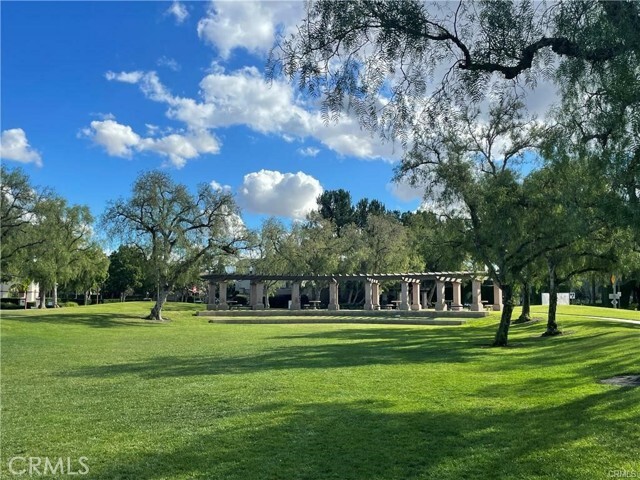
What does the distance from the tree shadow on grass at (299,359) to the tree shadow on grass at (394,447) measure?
5241 millimetres

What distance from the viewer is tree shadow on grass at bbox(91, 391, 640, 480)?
205 inches

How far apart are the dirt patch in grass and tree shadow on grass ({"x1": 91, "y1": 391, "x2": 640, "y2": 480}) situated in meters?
2.19

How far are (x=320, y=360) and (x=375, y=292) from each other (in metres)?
38.8

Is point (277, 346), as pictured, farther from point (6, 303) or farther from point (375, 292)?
point (6, 303)

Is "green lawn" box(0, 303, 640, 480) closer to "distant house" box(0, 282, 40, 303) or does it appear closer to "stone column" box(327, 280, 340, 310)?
"stone column" box(327, 280, 340, 310)

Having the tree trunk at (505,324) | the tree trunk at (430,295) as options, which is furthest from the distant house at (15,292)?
the tree trunk at (505,324)

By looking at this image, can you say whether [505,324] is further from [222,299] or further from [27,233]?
[222,299]

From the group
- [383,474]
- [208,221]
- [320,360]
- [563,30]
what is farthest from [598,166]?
[208,221]

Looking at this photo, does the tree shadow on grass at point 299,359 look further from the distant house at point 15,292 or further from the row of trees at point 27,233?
the distant house at point 15,292

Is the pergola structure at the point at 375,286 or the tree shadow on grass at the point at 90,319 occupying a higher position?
the pergola structure at the point at 375,286

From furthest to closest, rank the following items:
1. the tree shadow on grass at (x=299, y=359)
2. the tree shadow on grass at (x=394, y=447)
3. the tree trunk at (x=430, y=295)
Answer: the tree trunk at (x=430, y=295), the tree shadow on grass at (x=299, y=359), the tree shadow on grass at (x=394, y=447)

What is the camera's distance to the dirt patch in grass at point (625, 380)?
32.4ft

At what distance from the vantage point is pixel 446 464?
5.41 metres

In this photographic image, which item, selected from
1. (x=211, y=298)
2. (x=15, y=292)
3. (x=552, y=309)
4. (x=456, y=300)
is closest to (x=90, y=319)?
(x=211, y=298)
